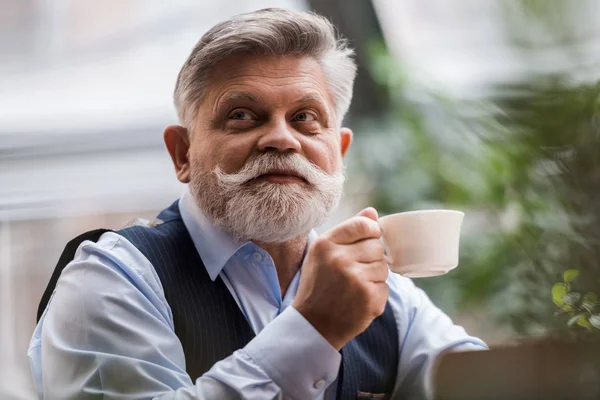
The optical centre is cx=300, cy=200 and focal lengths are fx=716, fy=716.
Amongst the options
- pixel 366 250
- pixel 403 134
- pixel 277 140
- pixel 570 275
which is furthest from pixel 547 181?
pixel 403 134

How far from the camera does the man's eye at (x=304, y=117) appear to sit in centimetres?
84

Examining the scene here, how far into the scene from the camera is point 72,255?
2.79 feet

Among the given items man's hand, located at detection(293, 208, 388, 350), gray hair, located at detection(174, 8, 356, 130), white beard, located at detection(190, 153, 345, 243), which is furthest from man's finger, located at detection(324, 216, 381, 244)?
gray hair, located at detection(174, 8, 356, 130)

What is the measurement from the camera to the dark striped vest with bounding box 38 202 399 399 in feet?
2.54

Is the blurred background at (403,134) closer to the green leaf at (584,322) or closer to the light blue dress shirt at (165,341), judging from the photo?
the green leaf at (584,322)

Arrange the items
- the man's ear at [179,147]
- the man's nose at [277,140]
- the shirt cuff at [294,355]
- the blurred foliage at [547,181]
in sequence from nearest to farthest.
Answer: the blurred foliage at [547,181], the shirt cuff at [294,355], the man's nose at [277,140], the man's ear at [179,147]

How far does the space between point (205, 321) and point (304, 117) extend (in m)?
0.26

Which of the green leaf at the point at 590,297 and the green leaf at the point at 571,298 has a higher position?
the green leaf at the point at 590,297

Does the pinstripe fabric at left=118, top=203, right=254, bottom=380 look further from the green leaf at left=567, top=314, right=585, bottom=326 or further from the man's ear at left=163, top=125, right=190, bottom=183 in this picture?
the green leaf at left=567, top=314, right=585, bottom=326

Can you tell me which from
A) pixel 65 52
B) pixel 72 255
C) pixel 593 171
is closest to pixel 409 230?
pixel 593 171

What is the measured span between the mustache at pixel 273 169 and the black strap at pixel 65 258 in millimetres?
163

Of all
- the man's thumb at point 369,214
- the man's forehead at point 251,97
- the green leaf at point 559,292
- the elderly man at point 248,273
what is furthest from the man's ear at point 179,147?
the green leaf at point 559,292

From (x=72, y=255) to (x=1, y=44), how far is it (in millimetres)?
526

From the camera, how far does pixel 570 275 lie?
55 cm
